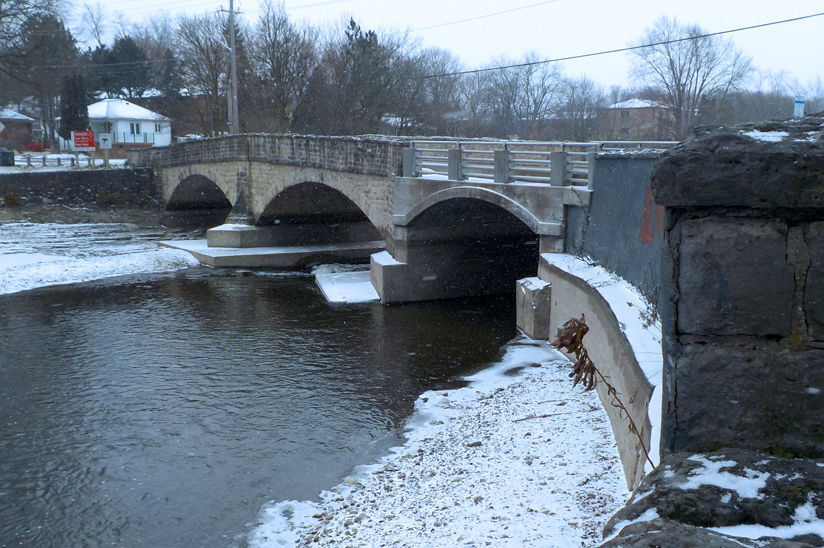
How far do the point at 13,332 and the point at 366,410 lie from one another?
8.69 metres

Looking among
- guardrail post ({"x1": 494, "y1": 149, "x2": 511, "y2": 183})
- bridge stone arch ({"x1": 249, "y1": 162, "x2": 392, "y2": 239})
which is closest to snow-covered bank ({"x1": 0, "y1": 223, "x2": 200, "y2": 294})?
bridge stone arch ({"x1": 249, "y1": 162, "x2": 392, "y2": 239})

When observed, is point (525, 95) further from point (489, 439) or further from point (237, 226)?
point (489, 439)

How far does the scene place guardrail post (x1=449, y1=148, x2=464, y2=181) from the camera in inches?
630

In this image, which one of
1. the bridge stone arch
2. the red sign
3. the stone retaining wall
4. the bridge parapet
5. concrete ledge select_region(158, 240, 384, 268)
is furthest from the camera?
the red sign

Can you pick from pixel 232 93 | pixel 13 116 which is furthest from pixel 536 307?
pixel 13 116

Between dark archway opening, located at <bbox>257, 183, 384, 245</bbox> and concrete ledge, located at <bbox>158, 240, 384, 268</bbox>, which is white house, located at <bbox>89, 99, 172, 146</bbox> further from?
concrete ledge, located at <bbox>158, 240, 384, 268</bbox>

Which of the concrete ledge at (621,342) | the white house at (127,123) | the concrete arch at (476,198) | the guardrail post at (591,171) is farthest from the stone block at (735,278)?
the white house at (127,123)

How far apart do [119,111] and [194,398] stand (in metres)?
55.5

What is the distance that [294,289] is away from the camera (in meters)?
20.0

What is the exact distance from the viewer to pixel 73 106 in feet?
178

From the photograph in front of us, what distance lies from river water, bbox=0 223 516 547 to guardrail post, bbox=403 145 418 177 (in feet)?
10.5

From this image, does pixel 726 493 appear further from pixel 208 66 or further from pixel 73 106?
pixel 73 106

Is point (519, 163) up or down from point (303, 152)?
down

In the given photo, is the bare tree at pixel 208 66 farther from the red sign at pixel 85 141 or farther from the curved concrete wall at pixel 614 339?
the curved concrete wall at pixel 614 339
